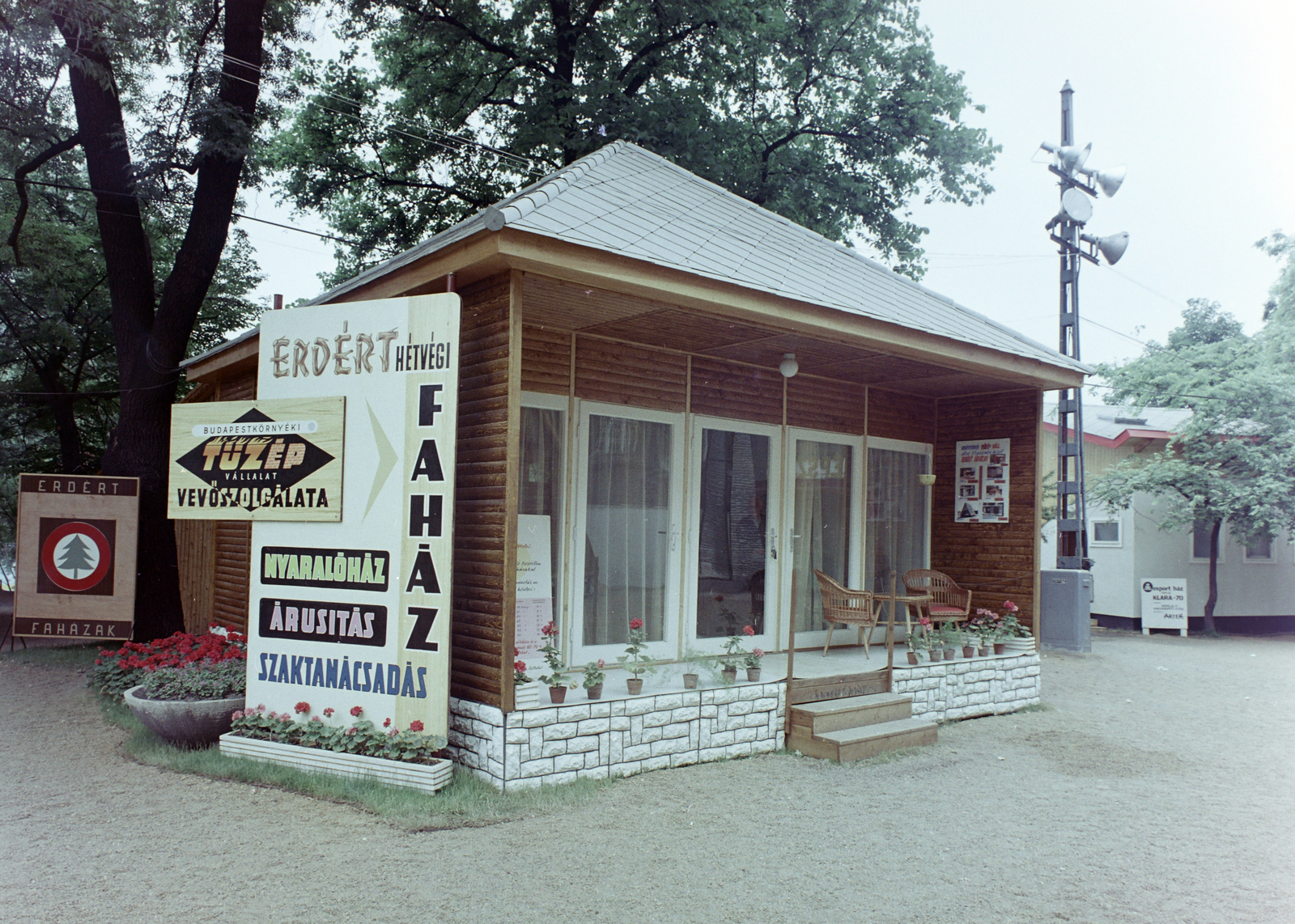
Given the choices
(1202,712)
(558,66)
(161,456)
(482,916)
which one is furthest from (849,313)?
(558,66)

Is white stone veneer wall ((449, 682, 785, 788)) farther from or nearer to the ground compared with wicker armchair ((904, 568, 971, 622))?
nearer to the ground

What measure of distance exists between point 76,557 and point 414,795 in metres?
5.32

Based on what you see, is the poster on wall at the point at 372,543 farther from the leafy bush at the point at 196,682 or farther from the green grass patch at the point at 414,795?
the leafy bush at the point at 196,682


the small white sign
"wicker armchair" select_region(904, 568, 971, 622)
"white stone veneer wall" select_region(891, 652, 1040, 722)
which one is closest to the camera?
"white stone veneer wall" select_region(891, 652, 1040, 722)

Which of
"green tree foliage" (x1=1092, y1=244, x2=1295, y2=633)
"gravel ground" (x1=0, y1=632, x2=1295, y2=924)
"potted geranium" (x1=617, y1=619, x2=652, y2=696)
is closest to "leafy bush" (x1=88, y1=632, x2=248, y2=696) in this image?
"gravel ground" (x1=0, y1=632, x2=1295, y2=924)

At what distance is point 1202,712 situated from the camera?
8.29 metres

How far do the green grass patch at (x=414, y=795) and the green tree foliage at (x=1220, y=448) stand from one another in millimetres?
12683

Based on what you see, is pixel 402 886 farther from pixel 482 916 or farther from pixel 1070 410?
pixel 1070 410

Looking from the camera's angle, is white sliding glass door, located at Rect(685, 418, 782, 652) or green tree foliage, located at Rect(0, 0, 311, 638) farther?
green tree foliage, located at Rect(0, 0, 311, 638)

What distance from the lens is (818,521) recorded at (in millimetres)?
8398

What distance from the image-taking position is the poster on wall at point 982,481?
874 cm

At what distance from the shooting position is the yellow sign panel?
5.39m

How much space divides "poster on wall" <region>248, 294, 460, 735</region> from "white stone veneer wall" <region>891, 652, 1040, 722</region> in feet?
12.6

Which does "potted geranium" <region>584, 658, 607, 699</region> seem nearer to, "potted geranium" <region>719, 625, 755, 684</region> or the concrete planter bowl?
"potted geranium" <region>719, 625, 755, 684</region>
